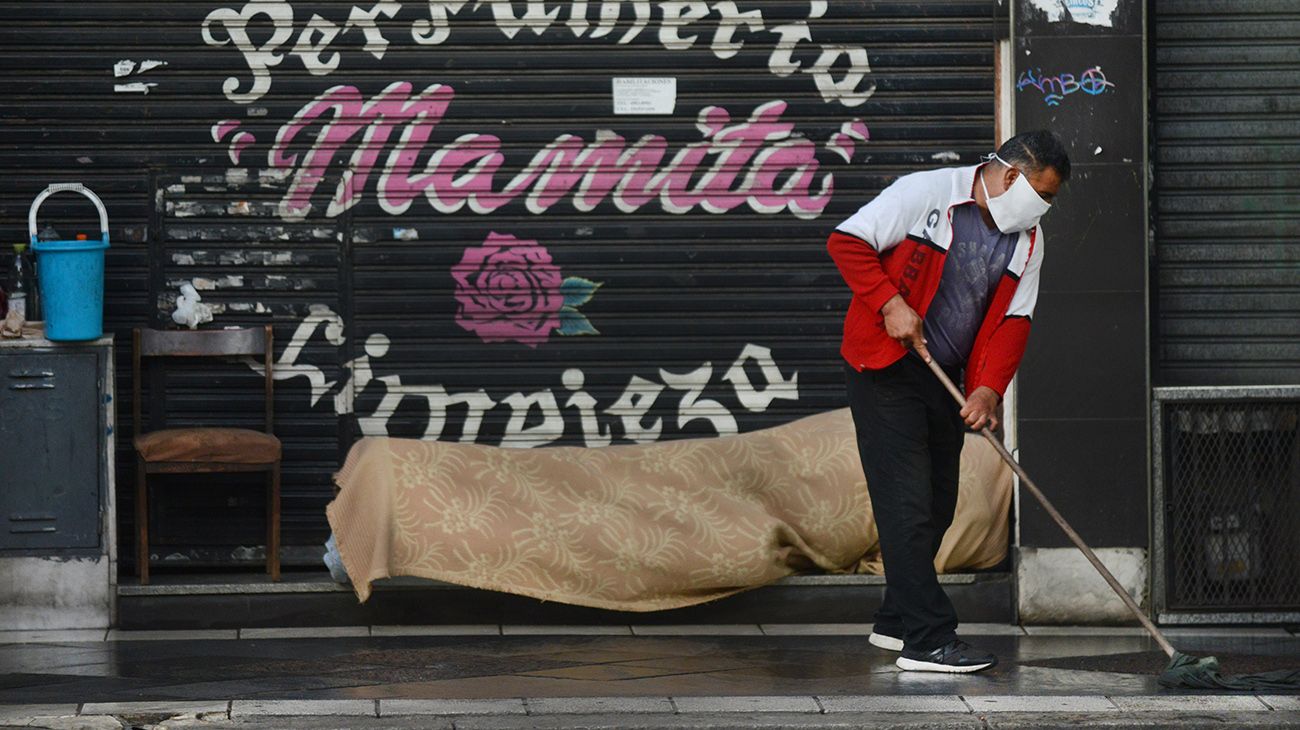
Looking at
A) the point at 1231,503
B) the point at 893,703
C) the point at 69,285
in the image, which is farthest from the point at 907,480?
the point at 69,285

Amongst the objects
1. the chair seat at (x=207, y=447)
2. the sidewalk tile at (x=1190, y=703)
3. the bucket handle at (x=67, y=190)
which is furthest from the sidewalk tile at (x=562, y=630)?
the bucket handle at (x=67, y=190)

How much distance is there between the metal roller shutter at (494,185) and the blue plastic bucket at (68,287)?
60 cm

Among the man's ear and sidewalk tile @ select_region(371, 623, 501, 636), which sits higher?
the man's ear

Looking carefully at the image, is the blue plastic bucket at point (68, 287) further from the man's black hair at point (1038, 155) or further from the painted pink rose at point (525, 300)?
the man's black hair at point (1038, 155)

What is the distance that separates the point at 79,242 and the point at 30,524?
4.09 ft

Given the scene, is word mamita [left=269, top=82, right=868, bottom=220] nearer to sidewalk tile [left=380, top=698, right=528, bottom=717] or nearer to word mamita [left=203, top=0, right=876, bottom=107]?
word mamita [left=203, top=0, right=876, bottom=107]

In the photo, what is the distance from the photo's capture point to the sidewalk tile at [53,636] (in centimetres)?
777

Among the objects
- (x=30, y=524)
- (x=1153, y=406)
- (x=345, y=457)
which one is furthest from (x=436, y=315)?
(x=1153, y=406)

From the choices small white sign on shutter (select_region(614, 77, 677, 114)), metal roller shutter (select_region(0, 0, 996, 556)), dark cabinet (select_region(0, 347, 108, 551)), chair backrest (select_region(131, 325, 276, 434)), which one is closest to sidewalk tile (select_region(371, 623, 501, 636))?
metal roller shutter (select_region(0, 0, 996, 556))

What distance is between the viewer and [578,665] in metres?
7.24

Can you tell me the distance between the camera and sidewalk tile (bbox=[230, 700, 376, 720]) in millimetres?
6281

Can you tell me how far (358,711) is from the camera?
6.33m

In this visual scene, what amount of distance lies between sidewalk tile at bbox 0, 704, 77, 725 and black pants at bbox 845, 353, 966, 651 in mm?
3101

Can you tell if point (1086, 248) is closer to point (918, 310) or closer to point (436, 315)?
point (918, 310)
